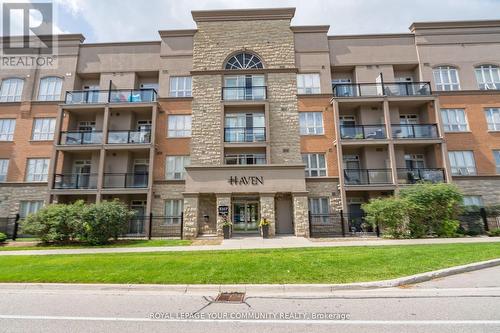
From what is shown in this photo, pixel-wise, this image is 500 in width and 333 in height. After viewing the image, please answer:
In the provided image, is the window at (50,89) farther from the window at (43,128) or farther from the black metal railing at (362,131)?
the black metal railing at (362,131)

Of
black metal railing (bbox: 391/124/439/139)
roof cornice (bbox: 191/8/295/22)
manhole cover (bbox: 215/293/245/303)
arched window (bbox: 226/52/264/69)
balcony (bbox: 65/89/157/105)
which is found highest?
roof cornice (bbox: 191/8/295/22)

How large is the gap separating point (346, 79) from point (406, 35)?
6522mm

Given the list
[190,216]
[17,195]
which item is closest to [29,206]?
[17,195]

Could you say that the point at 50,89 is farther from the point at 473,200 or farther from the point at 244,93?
the point at 473,200

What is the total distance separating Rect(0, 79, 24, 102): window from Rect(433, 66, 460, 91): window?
122 feet

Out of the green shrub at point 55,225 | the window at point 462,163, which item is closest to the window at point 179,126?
the green shrub at point 55,225

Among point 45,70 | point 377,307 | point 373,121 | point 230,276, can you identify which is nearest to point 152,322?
point 230,276

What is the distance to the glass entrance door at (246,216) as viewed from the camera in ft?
66.4

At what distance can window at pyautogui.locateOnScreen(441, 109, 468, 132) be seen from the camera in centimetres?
2230

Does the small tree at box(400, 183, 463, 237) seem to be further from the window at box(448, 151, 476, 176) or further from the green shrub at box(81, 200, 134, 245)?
the green shrub at box(81, 200, 134, 245)

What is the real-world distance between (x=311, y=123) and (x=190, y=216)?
40.9 ft

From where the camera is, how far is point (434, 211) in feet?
53.8

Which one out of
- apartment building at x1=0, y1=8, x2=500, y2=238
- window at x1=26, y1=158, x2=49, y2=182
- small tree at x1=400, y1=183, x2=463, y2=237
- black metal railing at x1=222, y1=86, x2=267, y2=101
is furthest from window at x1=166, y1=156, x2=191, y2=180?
small tree at x1=400, y1=183, x2=463, y2=237

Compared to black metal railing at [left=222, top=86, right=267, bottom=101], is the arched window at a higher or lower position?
higher
